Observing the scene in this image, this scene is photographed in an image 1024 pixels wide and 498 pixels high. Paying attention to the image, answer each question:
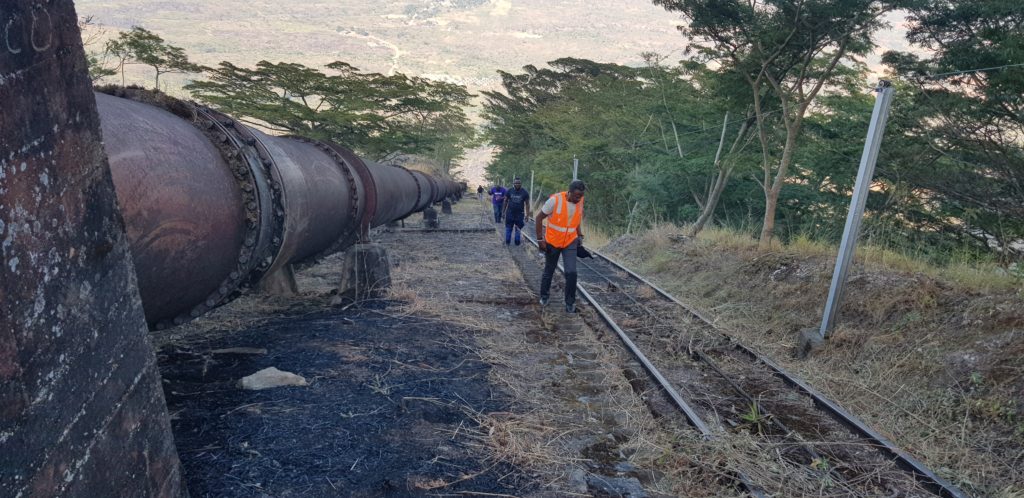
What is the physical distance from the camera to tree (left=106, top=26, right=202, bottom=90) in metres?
16.8

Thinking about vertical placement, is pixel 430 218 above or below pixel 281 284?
below

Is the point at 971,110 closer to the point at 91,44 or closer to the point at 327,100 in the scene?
the point at 91,44

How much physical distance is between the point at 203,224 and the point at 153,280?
0.40m

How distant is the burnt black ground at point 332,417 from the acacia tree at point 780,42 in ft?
26.8

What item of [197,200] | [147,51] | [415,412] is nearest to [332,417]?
[415,412]

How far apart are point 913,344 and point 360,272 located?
6.08 meters

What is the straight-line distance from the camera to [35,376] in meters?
1.35

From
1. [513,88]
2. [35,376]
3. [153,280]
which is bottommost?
[153,280]

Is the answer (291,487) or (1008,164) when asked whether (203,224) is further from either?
(1008,164)

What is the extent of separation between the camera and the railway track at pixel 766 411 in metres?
3.65

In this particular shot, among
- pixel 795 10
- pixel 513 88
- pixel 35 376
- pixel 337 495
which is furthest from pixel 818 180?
pixel 513 88

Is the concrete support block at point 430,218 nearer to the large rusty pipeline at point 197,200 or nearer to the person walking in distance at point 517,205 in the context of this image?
the person walking in distance at point 517,205

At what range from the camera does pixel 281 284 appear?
637cm

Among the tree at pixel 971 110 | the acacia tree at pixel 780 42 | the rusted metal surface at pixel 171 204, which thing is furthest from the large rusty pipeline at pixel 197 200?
the tree at pixel 971 110
